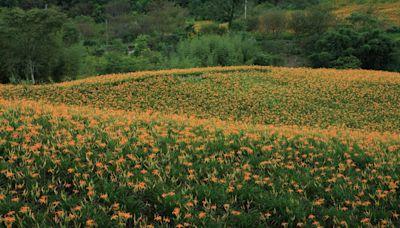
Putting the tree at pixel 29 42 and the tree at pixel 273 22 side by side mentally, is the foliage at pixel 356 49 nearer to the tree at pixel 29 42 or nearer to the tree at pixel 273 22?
the tree at pixel 273 22

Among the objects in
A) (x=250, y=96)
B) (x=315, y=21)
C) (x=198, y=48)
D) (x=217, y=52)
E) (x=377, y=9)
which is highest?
(x=377, y=9)

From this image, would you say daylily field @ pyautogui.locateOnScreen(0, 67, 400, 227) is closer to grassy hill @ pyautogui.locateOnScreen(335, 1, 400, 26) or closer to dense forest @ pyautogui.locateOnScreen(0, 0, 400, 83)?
dense forest @ pyautogui.locateOnScreen(0, 0, 400, 83)

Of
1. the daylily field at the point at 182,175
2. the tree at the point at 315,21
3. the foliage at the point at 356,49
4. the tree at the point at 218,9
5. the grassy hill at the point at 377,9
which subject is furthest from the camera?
the grassy hill at the point at 377,9

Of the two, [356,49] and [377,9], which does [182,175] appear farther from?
[377,9]

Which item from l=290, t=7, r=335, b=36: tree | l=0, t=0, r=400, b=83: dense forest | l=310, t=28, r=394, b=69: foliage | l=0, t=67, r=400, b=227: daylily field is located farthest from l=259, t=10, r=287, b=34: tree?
l=0, t=67, r=400, b=227: daylily field

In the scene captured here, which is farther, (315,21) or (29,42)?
(315,21)

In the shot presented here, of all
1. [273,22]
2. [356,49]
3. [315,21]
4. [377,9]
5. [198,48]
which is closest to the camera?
[356,49]

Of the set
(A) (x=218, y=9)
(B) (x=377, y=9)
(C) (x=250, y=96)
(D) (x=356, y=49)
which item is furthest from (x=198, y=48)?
(B) (x=377, y=9)

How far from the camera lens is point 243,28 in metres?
47.2

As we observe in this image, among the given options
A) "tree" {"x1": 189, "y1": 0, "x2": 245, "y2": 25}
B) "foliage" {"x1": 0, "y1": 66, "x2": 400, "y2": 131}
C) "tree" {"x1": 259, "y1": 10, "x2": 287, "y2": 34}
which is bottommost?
"foliage" {"x1": 0, "y1": 66, "x2": 400, "y2": 131}

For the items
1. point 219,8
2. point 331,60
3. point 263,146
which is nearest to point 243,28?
point 219,8

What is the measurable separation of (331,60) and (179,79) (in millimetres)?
15934

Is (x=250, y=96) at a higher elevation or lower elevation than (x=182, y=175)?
lower

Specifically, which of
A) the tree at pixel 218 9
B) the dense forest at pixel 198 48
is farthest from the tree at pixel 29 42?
the tree at pixel 218 9
